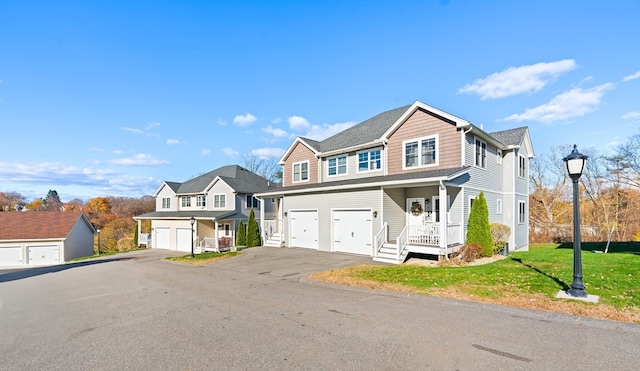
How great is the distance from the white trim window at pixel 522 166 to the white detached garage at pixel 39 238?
41089mm

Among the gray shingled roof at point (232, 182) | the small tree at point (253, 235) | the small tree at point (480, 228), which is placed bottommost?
the small tree at point (253, 235)

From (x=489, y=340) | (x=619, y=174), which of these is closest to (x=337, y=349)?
(x=489, y=340)

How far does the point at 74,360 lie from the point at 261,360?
2.86 metres

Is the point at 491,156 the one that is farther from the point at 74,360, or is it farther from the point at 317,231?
the point at 74,360

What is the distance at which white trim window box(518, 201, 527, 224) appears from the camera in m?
18.5

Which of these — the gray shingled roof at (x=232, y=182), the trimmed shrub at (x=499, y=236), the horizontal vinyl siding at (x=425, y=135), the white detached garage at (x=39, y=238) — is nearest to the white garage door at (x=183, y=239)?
the gray shingled roof at (x=232, y=182)

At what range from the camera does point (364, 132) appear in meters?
19.6

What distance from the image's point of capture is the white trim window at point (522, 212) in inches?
728

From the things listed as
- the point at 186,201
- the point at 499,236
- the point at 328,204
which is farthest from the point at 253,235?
the point at 499,236

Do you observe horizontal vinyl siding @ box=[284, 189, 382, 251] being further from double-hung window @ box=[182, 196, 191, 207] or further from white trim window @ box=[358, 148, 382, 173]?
double-hung window @ box=[182, 196, 191, 207]

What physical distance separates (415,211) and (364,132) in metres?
6.45

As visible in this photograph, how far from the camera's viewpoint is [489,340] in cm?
496

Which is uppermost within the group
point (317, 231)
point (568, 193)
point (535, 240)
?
point (568, 193)

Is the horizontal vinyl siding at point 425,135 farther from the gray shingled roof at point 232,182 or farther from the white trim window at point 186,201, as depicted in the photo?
the white trim window at point 186,201
